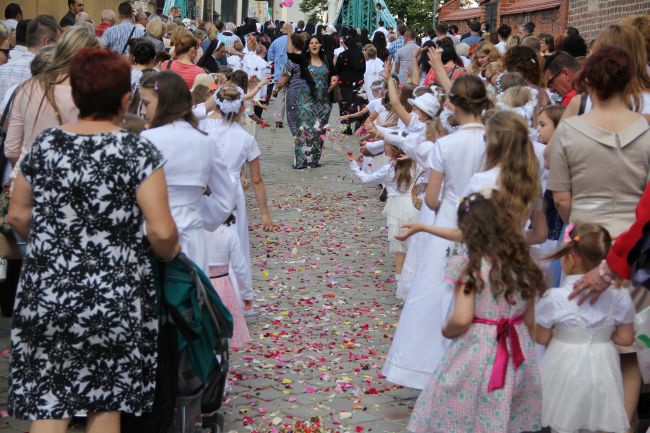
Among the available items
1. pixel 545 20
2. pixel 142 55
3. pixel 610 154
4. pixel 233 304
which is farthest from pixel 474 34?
pixel 610 154

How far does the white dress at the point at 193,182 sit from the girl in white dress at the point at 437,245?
122cm

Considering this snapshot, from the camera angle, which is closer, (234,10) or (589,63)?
(589,63)

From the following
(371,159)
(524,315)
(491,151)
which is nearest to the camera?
(524,315)

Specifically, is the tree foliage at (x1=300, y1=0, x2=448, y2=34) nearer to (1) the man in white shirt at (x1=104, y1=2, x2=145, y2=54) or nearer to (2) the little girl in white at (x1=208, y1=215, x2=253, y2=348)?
(1) the man in white shirt at (x1=104, y1=2, x2=145, y2=54)

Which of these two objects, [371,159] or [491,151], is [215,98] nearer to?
[491,151]

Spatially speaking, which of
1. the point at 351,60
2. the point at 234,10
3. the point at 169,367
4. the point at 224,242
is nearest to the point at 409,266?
the point at 224,242

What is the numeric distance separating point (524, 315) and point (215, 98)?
11.9 feet

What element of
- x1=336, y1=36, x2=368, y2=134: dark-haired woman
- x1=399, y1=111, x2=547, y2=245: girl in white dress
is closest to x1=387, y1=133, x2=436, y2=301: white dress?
x1=399, y1=111, x2=547, y2=245: girl in white dress

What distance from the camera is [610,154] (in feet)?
18.0

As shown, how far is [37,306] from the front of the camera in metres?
4.09

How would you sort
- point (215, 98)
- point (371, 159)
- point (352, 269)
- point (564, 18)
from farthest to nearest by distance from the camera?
point (564, 18)
point (371, 159)
point (352, 269)
point (215, 98)

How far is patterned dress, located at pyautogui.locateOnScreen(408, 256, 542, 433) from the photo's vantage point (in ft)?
15.7

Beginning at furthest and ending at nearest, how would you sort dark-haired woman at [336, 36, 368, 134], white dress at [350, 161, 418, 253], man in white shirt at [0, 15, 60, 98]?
dark-haired woman at [336, 36, 368, 134] → white dress at [350, 161, 418, 253] → man in white shirt at [0, 15, 60, 98]

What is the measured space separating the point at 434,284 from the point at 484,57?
7.81m
